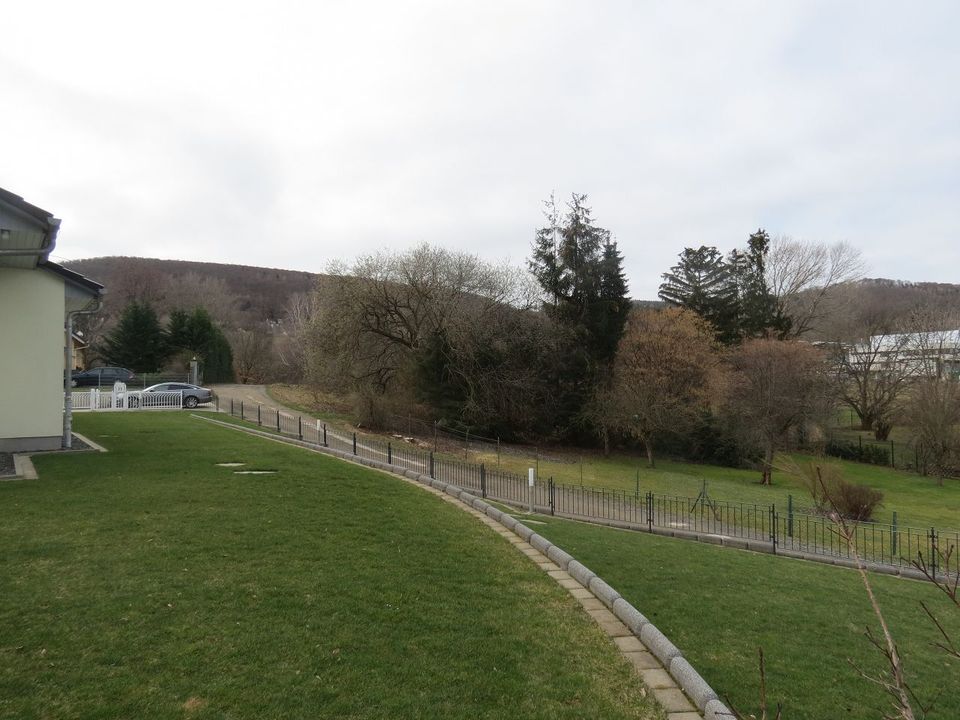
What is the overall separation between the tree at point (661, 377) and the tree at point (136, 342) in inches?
1383

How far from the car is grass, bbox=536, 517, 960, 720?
77.2 ft

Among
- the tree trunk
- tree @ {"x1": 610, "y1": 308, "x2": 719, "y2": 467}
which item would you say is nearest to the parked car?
tree @ {"x1": 610, "y1": 308, "x2": 719, "y2": 467}

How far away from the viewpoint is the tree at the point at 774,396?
30.5 meters

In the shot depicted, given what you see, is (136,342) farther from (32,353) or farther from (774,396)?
(774,396)

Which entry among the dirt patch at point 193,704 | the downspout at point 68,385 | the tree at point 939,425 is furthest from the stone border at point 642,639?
the tree at point 939,425

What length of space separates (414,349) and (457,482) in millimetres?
Answer: 14391

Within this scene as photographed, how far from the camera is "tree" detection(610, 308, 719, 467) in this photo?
30469mm

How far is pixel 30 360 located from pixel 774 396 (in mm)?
30392

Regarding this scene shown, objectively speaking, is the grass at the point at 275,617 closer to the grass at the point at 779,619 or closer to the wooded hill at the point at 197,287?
the grass at the point at 779,619

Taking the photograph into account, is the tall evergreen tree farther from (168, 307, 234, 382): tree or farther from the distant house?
(168, 307, 234, 382): tree

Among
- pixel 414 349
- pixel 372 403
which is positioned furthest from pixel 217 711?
pixel 414 349

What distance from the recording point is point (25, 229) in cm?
1012

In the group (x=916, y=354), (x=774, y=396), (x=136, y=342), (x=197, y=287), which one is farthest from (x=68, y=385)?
(x=197, y=287)

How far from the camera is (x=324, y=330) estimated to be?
101 ft
